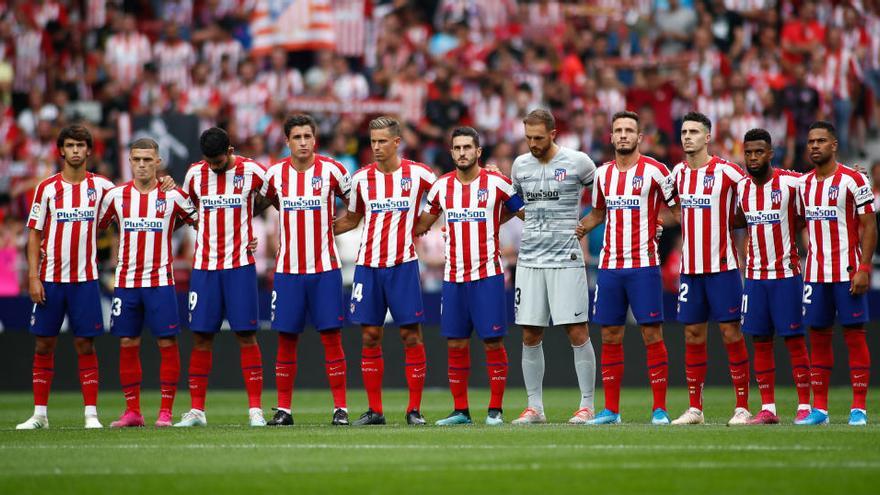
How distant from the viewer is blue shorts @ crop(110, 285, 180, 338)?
39.0ft

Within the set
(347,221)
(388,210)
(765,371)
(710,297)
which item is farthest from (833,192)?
(347,221)

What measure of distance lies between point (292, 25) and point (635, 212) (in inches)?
485

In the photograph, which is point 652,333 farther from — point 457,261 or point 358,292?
point 358,292

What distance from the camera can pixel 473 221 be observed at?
467 inches

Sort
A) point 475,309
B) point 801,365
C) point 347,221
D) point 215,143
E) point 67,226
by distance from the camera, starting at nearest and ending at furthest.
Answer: point 801,365 < point 215,143 < point 475,309 < point 67,226 < point 347,221

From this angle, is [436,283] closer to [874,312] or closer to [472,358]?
[472,358]

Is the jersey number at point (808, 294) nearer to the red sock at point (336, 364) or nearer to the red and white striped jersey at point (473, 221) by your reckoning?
the red and white striped jersey at point (473, 221)

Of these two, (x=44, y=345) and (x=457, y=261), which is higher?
(x=457, y=261)

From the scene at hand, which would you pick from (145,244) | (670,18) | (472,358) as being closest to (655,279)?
(145,244)

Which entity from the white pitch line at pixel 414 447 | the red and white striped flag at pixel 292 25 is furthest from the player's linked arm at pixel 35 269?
the red and white striped flag at pixel 292 25

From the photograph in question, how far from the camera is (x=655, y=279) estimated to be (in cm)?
1150

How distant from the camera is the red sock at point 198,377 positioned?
11.8m

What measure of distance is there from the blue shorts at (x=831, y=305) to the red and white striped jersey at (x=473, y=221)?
253cm

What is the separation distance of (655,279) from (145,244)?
4.30 metres
